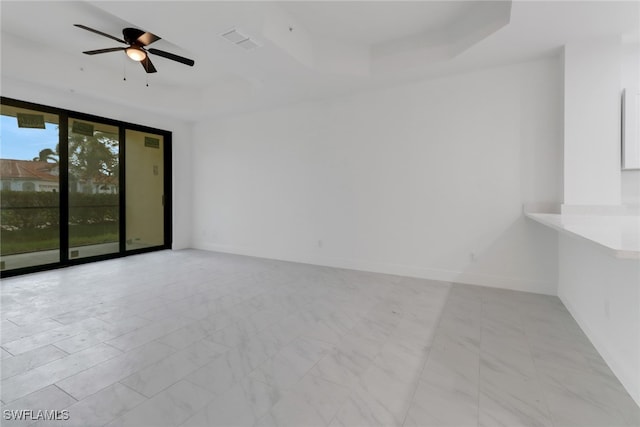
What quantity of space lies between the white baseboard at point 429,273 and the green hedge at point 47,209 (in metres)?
2.87

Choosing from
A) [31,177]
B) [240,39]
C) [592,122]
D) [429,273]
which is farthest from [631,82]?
[31,177]

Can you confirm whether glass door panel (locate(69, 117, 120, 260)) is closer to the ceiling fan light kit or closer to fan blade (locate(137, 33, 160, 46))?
the ceiling fan light kit

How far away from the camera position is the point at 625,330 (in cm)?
192

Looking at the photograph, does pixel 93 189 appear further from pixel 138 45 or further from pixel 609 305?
pixel 609 305

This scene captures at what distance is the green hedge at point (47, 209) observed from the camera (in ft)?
14.6

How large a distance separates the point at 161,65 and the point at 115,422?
16.6ft

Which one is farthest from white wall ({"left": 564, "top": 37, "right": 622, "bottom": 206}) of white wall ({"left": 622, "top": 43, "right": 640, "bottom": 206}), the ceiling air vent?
the ceiling air vent

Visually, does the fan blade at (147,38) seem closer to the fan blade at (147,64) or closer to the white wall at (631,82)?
the fan blade at (147,64)

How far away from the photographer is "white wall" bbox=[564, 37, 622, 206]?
3168 millimetres

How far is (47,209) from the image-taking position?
4793 millimetres

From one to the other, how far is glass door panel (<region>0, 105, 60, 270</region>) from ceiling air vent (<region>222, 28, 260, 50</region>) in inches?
149

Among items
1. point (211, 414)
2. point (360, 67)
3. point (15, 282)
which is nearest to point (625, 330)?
point (211, 414)

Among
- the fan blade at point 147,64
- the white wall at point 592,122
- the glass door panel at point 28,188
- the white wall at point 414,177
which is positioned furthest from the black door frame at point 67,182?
the white wall at point 592,122

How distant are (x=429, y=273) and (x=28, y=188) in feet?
21.1
